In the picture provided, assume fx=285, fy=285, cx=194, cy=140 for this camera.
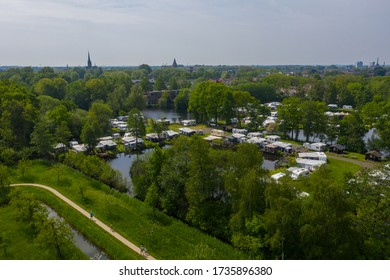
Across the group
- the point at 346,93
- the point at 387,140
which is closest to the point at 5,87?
the point at 387,140

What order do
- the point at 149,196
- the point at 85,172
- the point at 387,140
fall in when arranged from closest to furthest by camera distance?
the point at 149,196 < the point at 85,172 < the point at 387,140

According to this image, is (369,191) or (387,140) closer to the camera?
(369,191)

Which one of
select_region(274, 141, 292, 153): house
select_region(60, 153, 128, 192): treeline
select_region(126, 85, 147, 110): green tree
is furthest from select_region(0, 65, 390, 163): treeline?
select_region(60, 153, 128, 192): treeline

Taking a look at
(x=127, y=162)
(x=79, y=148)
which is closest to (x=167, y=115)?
(x=79, y=148)

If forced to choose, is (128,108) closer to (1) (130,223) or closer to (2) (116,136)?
(2) (116,136)

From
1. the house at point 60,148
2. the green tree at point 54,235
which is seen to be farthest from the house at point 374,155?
the house at point 60,148

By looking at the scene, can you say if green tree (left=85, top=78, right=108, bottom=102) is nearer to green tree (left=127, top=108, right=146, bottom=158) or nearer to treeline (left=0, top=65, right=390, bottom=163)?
treeline (left=0, top=65, right=390, bottom=163)

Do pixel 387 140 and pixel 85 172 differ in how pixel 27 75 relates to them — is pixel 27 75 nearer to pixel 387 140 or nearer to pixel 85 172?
pixel 85 172

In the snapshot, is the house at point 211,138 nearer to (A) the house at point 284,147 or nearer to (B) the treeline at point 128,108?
(B) the treeline at point 128,108
